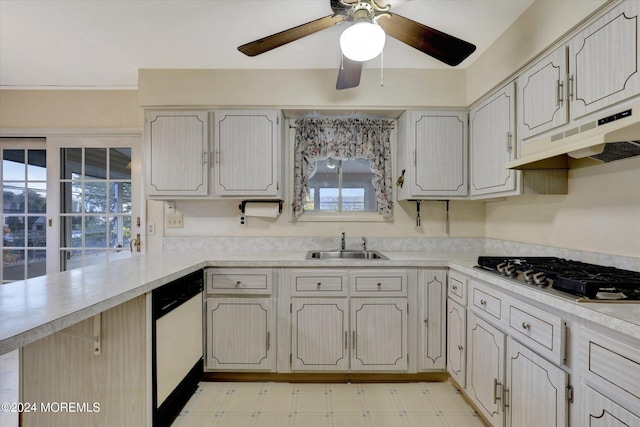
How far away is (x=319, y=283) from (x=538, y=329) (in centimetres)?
127

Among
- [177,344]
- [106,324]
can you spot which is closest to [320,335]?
[177,344]

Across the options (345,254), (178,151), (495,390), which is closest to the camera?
(495,390)

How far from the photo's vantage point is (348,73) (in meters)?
1.78

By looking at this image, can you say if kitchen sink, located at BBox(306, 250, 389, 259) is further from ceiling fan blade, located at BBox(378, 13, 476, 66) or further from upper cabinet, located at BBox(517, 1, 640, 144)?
ceiling fan blade, located at BBox(378, 13, 476, 66)

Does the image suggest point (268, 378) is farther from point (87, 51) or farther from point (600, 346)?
point (87, 51)

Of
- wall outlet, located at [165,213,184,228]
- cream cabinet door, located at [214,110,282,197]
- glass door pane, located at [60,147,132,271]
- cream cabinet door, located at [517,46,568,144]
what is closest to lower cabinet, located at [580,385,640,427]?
cream cabinet door, located at [517,46,568,144]

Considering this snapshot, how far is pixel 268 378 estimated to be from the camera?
211cm

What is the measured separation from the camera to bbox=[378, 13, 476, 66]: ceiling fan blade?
1354 mm

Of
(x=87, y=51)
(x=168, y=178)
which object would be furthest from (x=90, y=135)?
(x=168, y=178)

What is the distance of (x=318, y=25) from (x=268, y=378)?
2299 millimetres

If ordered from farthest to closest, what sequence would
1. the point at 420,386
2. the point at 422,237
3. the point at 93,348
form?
the point at 422,237 < the point at 420,386 < the point at 93,348

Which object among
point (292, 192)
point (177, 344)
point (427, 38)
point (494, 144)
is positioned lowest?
point (177, 344)

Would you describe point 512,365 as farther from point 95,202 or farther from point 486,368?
point 95,202

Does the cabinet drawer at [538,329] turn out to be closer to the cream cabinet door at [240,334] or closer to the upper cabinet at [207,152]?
the cream cabinet door at [240,334]
